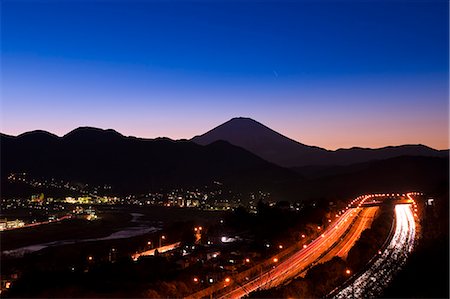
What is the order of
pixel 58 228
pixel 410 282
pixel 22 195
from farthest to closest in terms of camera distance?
pixel 22 195
pixel 58 228
pixel 410 282

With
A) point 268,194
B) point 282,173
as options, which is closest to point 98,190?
point 268,194

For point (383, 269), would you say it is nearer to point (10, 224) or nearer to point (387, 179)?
point (10, 224)

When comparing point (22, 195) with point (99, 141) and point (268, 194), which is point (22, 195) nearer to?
point (268, 194)

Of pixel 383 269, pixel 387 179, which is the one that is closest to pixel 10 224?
pixel 383 269

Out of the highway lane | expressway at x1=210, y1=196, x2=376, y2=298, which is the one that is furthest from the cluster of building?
the highway lane

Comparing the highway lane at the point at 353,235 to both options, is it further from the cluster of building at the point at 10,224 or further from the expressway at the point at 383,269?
the cluster of building at the point at 10,224

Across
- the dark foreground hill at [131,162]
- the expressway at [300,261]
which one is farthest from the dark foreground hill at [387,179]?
the expressway at [300,261]
